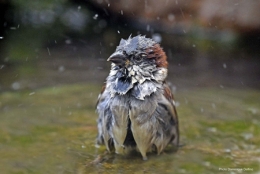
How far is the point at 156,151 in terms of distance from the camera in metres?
3.44

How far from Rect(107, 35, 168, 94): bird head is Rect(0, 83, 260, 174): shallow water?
58cm

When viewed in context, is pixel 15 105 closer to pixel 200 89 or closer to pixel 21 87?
pixel 21 87

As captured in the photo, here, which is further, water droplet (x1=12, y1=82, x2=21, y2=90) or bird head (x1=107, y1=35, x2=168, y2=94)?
water droplet (x1=12, y1=82, x2=21, y2=90)

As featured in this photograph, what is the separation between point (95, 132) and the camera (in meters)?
3.88

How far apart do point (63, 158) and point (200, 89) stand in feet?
8.00

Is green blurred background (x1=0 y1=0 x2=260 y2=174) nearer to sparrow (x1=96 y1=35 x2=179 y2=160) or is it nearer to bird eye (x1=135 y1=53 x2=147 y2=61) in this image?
sparrow (x1=96 y1=35 x2=179 y2=160)

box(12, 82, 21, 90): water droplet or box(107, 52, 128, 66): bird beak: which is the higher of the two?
box(107, 52, 128, 66): bird beak

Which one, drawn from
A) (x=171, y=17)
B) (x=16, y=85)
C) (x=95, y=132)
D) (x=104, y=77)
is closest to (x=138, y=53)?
(x=95, y=132)

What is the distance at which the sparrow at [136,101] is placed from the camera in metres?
3.16

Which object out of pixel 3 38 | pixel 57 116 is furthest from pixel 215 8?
pixel 57 116

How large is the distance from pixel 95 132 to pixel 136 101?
2.77ft

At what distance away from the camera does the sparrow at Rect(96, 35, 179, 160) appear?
316 cm

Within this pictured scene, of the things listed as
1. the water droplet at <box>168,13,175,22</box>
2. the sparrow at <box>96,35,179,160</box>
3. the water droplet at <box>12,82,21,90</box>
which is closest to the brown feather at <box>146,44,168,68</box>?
the sparrow at <box>96,35,179,160</box>

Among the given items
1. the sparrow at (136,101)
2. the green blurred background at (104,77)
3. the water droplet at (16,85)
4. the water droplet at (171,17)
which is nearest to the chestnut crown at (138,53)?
the sparrow at (136,101)
